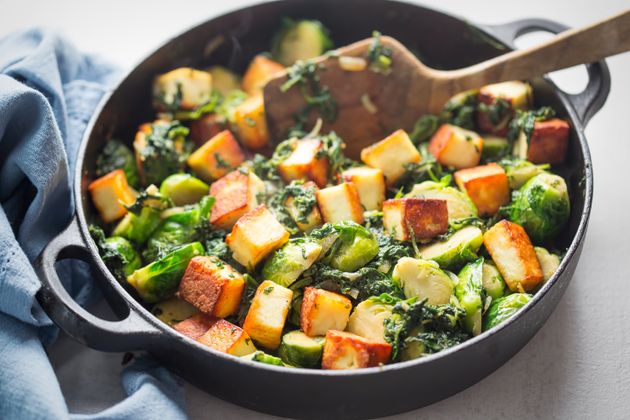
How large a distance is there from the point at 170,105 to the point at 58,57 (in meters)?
0.58

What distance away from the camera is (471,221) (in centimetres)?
315

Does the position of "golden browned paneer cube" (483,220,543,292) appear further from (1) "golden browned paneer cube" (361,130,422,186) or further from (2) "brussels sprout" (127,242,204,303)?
(2) "brussels sprout" (127,242,204,303)

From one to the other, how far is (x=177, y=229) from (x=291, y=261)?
1.96 feet

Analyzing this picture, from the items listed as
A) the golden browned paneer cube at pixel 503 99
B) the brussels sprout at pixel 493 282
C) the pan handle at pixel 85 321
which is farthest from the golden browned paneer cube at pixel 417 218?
the pan handle at pixel 85 321

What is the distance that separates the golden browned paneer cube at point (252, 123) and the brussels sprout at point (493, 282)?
1.32 metres

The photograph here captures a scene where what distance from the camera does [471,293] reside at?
286 cm

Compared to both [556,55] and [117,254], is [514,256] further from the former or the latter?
[117,254]

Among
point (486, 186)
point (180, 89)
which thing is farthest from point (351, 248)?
point (180, 89)

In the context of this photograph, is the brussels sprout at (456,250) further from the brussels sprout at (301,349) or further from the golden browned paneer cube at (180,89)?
the golden browned paneer cube at (180,89)

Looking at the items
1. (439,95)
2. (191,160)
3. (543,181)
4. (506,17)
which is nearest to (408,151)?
(439,95)

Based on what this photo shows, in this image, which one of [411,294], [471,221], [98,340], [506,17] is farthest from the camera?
[506,17]

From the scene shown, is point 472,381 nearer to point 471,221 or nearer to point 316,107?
point 471,221

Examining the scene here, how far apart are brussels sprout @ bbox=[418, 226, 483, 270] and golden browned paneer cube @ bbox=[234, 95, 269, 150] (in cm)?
108

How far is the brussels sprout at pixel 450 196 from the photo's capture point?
10.4ft
